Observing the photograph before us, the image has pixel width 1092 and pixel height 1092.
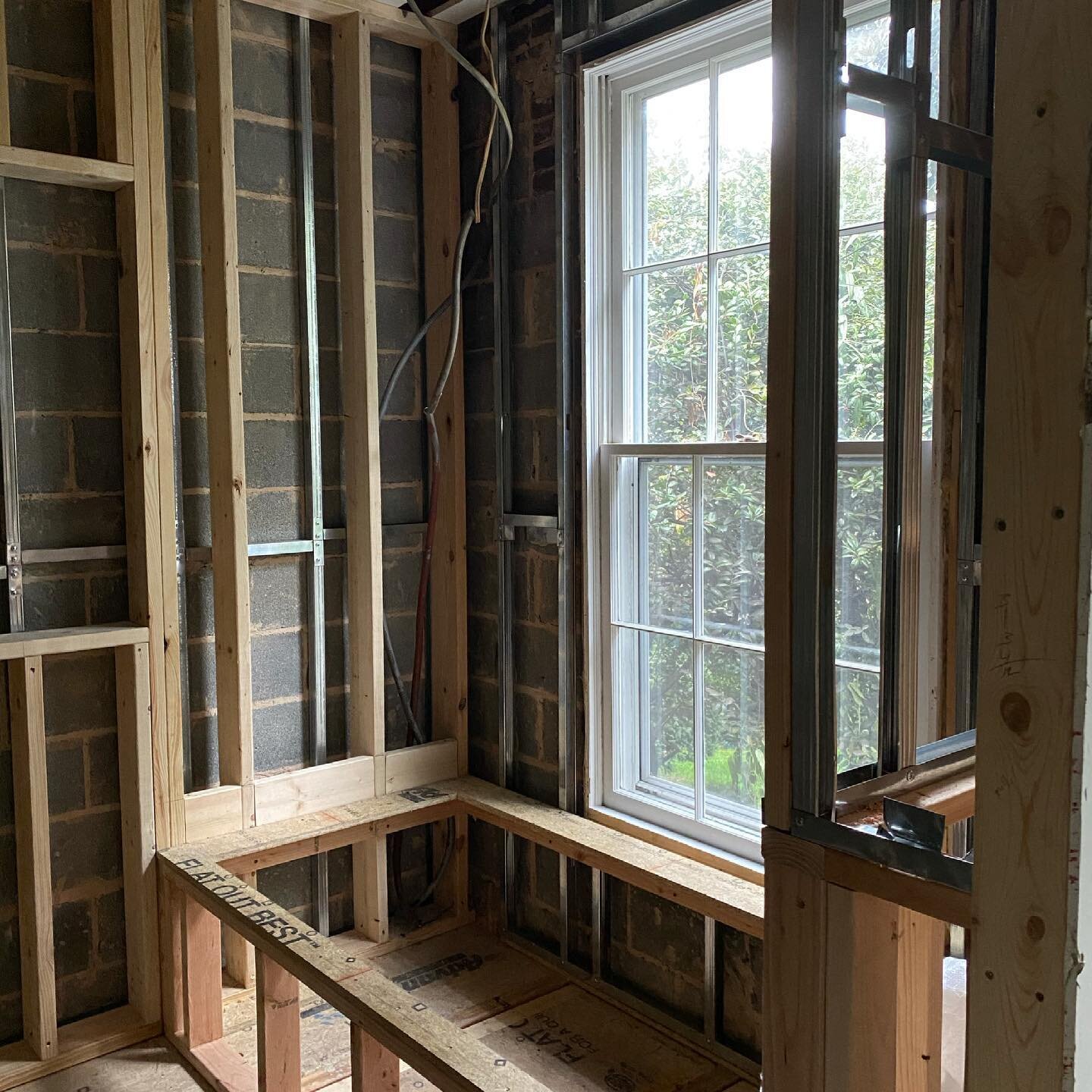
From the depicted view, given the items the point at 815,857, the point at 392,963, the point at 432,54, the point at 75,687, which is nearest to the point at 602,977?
the point at 392,963

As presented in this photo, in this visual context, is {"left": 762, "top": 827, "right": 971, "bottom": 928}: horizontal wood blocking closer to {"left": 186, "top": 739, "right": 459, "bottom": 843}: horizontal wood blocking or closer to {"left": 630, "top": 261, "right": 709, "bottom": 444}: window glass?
{"left": 630, "top": 261, "right": 709, "bottom": 444}: window glass

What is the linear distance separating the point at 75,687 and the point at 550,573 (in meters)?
1.40

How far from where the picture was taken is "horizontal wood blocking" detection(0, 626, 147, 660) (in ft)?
8.53

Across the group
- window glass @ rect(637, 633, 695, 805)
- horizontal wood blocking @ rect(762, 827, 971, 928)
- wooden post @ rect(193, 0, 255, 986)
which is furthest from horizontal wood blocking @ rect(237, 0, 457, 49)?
horizontal wood blocking @ rect(762, 827, 971, 928)

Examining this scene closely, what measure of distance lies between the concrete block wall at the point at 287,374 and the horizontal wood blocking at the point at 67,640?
0.30 meters

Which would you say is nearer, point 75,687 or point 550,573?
point 75,687

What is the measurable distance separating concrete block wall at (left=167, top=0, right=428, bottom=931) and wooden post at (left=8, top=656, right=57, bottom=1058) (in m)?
0.49

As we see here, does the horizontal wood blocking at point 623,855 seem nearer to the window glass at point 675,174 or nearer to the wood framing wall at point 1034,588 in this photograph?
the wood framing wall at point 1034,588

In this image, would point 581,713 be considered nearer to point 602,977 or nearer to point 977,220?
point 602,977

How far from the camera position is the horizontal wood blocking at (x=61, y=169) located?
99.9 inches

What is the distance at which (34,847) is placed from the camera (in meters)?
2.66

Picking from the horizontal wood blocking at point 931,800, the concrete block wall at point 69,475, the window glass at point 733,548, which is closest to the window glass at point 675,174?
the window glass at point 733,548

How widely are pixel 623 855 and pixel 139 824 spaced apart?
1.32 meters

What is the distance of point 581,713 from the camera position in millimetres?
3174
